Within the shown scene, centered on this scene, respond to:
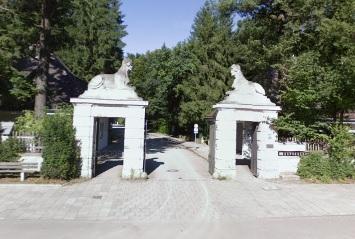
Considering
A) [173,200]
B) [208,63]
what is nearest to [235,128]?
[173,200]

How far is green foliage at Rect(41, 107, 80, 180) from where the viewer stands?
631 inches

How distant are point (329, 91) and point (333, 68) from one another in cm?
139

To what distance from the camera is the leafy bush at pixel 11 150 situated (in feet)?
56.7

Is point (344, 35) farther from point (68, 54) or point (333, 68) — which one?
point (68, 54)

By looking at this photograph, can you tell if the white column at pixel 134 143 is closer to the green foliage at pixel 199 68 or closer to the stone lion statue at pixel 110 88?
the stone lion statue at pixel 110 88

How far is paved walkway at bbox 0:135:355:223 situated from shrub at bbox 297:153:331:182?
1.26 meters

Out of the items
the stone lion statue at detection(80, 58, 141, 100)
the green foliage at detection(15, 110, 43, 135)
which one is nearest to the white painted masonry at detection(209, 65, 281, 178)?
the stone lion statue at detection(80, 58, 141, 100)

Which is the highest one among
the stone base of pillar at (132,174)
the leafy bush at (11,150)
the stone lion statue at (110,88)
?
the stone lion statue at (110,88)

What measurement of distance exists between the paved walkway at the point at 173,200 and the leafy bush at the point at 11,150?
105 inches

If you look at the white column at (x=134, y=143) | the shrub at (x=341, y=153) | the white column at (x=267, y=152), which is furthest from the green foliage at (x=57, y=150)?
the shrub at (x=341, y=153)

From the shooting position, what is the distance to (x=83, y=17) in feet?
140

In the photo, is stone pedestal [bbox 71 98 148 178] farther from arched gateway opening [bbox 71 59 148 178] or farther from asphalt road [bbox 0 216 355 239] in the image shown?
asphalt road [bbox 0 216 355 239]

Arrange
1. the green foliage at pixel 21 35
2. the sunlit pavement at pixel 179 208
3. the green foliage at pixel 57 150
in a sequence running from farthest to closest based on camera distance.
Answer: the green foliage at pixel 21 35 < the green foliage at pixel 57 150 < the sunlit pavement at pixel 179 208

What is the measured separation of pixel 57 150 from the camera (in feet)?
52.6
